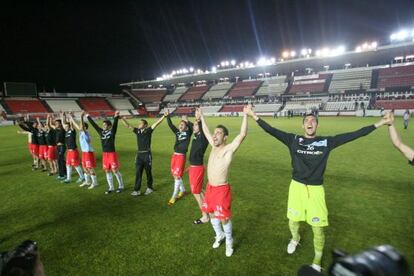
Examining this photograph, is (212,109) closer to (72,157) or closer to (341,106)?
(341,106)

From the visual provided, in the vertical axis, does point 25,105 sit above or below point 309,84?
below

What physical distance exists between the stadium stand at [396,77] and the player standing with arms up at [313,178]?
61.6m

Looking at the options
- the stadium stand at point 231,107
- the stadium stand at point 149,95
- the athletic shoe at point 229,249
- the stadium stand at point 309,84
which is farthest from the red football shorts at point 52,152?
the stadium stand at point 149,95

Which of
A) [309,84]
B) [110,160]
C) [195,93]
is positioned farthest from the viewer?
[195,93]

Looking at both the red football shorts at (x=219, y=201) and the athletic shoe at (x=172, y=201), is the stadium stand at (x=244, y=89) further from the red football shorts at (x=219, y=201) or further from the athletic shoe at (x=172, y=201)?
the red football shorts at (x=219, y=201)

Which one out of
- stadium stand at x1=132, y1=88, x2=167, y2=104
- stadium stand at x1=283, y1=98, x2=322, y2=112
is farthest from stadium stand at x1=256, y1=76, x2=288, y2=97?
stadium stand at x1=132, y1=88, x2=167, y2=104

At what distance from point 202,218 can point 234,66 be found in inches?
3124

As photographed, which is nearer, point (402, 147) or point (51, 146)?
point (402, 147)

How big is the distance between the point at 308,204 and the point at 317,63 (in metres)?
70.6

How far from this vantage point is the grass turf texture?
17.4 ft

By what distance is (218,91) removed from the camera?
8512 centimetres

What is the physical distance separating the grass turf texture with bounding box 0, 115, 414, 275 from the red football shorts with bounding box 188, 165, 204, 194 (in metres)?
0.82

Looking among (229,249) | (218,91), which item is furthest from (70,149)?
(218,91)

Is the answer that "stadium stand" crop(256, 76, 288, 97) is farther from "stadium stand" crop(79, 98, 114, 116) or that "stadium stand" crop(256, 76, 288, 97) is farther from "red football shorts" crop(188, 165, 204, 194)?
"red football shorts" crop(188, 165, 204, 194)
